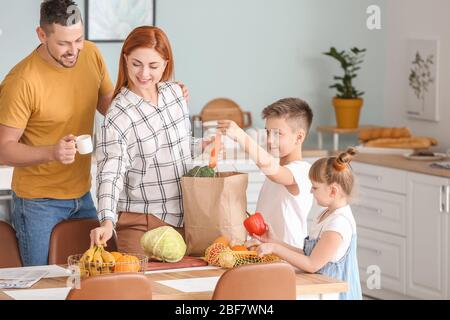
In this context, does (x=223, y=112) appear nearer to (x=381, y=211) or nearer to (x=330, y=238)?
(x=381, y=211)

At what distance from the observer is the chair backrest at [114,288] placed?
7.72 feet

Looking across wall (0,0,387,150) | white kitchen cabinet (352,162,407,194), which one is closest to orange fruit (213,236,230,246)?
white kitchen cabinet (352,162,407,194)

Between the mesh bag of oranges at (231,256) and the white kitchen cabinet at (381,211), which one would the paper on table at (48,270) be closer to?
the mesh bag of oranges at (231,256)

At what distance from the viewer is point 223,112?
17.7ft

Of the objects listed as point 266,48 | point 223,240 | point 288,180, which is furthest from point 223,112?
point 223,240

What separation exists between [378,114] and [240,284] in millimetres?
3505

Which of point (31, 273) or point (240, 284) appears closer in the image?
point (240, 284)

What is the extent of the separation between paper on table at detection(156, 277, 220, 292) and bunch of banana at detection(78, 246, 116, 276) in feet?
0.52

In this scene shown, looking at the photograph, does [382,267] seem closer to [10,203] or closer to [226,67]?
[226,67]

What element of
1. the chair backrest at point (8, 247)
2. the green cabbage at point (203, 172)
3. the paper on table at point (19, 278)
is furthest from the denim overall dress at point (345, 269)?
the chair backrest at point (8, 247)

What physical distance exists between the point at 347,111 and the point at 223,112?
2.28 feet
